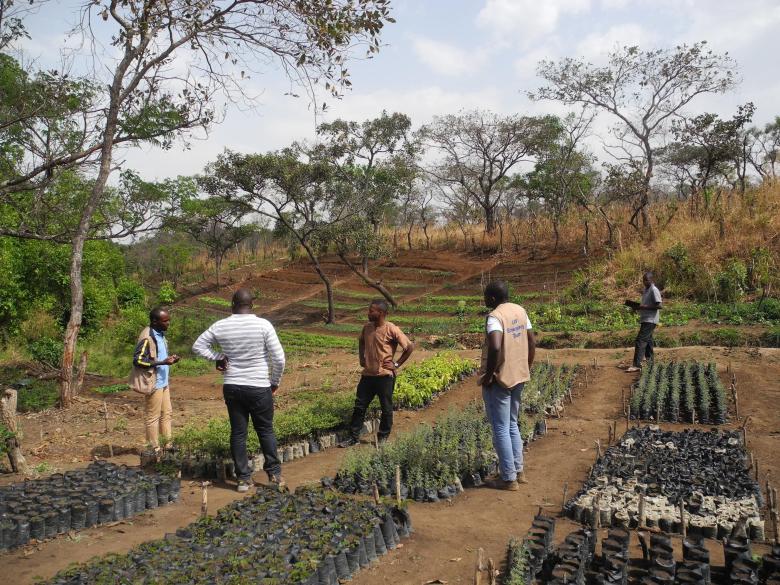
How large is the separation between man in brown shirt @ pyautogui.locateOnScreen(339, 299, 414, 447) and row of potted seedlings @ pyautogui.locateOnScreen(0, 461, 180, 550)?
2319 mm

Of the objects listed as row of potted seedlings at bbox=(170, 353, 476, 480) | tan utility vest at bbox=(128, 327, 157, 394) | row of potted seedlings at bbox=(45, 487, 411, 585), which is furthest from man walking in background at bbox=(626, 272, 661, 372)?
tan utility vest at bbox=(128, 327, 157, 394)

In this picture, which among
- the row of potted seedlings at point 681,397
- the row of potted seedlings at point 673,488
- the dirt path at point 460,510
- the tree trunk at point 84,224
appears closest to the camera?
the dirt path at point 460,510

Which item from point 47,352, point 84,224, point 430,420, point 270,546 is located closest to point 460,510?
point 270,546

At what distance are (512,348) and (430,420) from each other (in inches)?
139

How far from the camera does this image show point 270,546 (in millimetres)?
3992

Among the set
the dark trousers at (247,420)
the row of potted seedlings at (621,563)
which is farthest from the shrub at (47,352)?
the row of potted seedlings at (621,563)

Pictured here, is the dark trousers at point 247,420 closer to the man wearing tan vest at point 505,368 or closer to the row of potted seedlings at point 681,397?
the man wearing tan vest at point 505,368

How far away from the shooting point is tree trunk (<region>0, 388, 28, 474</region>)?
627 centimetres

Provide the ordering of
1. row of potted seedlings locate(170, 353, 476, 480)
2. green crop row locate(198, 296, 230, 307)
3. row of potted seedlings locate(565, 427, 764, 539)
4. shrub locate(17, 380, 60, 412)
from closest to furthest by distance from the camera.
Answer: row of potted seedlings locate(565, 427, 764, 539), row of potted seedlings locate(170, 353, 476, 480), shrub locate(17, 380, 60, 412), green crop row locate(198, 296, 230, 307)

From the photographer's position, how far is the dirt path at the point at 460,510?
13.7 ft

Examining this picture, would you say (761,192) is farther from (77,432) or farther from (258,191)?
(77,432)

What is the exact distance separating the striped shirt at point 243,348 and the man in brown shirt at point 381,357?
61.9 inches

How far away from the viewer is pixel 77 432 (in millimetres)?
8242

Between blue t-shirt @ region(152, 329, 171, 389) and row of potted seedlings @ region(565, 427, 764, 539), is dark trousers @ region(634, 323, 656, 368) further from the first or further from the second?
blue t-shirt @ region(152, 329, 171, 389)
